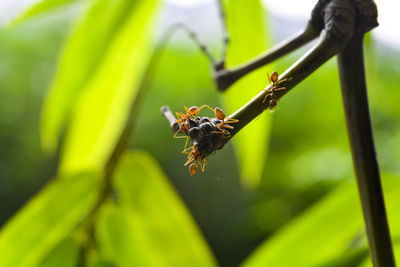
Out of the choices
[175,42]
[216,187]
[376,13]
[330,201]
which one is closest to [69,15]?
[175,42]

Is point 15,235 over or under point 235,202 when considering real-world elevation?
over

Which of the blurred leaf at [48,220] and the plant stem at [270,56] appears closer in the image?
the plant stem at [270,56]

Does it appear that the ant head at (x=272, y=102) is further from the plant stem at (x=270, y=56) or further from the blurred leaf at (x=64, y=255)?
the blurred leaf at (x=64, y=255)

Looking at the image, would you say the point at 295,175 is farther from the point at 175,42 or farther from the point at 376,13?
the point at 376,13

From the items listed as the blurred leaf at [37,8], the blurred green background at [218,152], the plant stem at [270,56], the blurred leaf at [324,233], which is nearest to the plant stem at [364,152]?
the plant stem at [270,56]

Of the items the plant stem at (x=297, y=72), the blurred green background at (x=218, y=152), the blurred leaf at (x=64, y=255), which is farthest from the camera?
the blurred green background at (x=218, y=152)

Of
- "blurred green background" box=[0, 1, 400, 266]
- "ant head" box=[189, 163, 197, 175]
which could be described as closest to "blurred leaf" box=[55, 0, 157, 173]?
"ant head" box=[189, 163, 197, 175]

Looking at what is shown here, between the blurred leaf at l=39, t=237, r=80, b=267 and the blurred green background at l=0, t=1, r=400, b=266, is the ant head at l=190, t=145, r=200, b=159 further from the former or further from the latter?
the blurred green background at l=0, t=1, r=400, b=266
